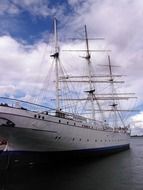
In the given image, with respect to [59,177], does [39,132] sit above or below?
above

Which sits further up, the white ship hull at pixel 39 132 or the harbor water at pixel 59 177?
the white ship hull at pixel 39 132

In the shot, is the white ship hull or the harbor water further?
the white ship hull

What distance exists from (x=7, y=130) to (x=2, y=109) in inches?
81.3

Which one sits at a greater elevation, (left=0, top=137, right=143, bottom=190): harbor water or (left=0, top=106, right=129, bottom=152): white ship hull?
(left=0, top=106, right=129, bottom=152): white ship hull

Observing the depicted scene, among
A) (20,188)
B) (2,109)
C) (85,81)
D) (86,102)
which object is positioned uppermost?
(85,81)

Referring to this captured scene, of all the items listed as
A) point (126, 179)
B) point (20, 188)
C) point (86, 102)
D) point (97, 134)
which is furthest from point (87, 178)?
point (86, 102)

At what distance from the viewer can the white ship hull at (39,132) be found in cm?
2305

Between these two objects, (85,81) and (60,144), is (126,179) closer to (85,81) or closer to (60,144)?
(60,144)

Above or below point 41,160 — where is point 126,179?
below

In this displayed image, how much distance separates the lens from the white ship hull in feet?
75.6

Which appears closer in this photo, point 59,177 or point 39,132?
point 59,177

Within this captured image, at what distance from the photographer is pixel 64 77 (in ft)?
116

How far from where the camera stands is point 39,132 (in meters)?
24.7

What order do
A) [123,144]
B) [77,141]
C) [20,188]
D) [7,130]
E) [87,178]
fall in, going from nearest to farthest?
[20,188]
[87,178]
[7,130]
[77,141]
[123,144]
